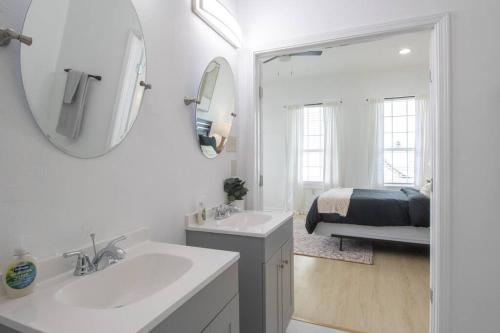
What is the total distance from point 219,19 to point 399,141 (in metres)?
4.31

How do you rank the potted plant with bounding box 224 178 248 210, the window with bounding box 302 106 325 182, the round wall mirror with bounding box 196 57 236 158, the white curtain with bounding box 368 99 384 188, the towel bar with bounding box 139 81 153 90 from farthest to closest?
the window with bounding box 302 106 325 182 → the white curtain with bounding box 368 99 384 188 → the potted plant with bounding box 224 178 248 210 → the round wall mirror with bounding box 196 57 236 158 → the towel bar with bounding box 139 81 153 90

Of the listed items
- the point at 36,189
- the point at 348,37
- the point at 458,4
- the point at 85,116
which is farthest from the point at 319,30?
the point at 36,189

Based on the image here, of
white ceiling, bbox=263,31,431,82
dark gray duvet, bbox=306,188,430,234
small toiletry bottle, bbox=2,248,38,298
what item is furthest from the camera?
white ceiling, bbox=263,31,431,82

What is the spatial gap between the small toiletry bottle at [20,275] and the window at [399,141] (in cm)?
521

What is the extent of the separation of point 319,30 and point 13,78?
1778 millimetres

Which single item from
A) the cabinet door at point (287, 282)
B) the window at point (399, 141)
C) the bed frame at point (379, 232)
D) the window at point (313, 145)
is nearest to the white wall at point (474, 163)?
the cabinet door at point (287, 282)

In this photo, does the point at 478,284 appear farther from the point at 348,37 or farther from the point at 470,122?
the point at 348,37

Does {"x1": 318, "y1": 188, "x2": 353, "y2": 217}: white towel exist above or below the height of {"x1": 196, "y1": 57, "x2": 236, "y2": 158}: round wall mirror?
below

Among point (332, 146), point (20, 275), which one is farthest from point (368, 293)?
point (332, 146)

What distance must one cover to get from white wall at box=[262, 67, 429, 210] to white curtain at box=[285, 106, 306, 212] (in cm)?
13

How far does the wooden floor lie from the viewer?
77.1 inches

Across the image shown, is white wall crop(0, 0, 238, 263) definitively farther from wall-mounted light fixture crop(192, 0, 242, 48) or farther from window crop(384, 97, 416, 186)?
window crop(384, 97, 416, 186)

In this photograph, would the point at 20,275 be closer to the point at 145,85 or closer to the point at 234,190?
the point at 145,85

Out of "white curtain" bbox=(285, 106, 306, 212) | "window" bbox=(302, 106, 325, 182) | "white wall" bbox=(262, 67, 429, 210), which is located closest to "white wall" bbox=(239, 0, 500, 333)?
"white wall" bbox=(262, 67, 429, 210)
